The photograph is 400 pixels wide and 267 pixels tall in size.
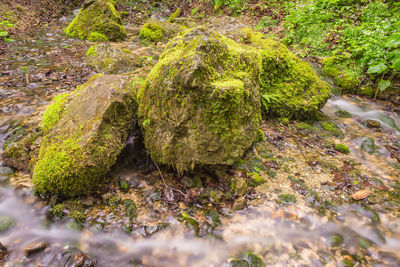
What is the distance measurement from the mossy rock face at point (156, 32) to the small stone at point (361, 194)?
992 cm

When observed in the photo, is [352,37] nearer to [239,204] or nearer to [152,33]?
[239,204]

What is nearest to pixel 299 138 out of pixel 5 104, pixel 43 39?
pixel 5 104

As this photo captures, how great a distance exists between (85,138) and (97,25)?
30.2 feet

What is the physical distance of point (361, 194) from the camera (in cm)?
349

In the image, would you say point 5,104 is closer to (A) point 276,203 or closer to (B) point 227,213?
(B) point 227,213

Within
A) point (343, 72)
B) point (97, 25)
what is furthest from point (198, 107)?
point (97, 25)

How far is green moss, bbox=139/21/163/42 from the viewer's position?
34.2ft

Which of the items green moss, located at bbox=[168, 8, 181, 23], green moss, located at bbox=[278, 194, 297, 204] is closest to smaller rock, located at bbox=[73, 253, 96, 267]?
green moss, located at bbox=[278, 194, 297, 204]

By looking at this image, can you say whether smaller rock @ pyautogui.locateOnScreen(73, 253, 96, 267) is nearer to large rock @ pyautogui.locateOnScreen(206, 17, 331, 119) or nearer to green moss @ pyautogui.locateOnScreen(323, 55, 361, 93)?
large rock @ pyautogui.locateOnScreen(206, 17, 331, 119)

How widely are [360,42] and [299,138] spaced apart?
13.9 ft

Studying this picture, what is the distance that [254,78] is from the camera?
3.93 m

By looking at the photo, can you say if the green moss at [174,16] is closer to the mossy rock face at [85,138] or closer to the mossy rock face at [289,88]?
the mossy rock face at [289,88]

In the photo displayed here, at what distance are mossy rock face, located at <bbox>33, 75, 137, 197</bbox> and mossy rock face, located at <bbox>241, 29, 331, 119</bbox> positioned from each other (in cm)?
314

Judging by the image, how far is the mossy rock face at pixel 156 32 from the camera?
10.5 m
